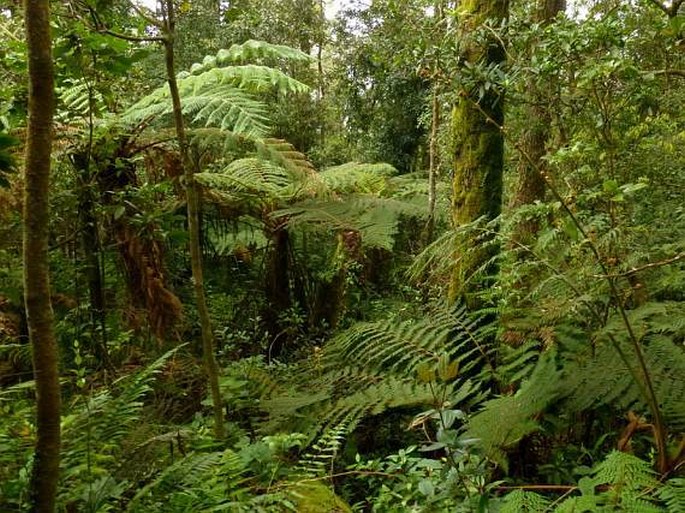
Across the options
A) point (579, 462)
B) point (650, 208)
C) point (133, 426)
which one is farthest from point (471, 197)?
point (650, 208)

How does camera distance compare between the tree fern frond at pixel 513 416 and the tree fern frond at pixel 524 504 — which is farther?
the tree fern frond at pixel 513 416

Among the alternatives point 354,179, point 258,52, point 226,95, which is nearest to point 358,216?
point 354,179

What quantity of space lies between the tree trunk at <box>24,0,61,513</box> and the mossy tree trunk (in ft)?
6.05

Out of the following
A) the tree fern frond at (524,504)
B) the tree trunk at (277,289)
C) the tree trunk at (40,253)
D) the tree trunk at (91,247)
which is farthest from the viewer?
the tree trunk at (277,289)

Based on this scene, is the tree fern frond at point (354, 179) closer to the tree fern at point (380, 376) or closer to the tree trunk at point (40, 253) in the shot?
the tree fern at point (380, 376)

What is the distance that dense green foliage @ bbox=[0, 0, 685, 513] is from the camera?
1.80 m

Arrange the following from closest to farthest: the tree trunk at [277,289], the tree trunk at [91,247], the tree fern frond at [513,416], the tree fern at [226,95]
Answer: the tree fern frond at [513,416], the tree trunk at [91,247], the tree fern at [226,95], the tree trunk at [277,289]

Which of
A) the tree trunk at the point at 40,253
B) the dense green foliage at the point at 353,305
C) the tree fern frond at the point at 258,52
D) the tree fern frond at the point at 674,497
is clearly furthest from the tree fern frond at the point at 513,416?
the tree fern frond at the point at 258,52

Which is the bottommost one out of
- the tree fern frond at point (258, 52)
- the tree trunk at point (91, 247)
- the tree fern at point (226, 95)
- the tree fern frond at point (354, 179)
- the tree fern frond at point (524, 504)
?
the tree fern frond at point (524, 504)

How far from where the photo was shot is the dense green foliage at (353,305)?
5.90 feet

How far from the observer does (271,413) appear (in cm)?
255

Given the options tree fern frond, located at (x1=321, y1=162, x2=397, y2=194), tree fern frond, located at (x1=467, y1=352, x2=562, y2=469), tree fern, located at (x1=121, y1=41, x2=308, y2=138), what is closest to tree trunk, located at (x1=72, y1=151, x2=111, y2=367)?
tree fern, located at (x1=121, y1=41, x2=308, y2=138)

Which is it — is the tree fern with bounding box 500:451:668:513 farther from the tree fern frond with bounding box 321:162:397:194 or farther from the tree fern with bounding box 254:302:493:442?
the tree fern frond with bounding box 321:162:397:194

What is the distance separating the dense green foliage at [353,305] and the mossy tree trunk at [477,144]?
0.03 m
